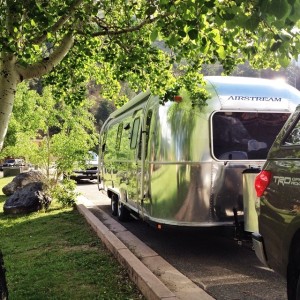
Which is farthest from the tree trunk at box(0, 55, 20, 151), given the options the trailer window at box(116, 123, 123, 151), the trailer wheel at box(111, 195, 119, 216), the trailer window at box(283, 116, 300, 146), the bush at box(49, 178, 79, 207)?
the bush at box(49, 178, 79, 207)

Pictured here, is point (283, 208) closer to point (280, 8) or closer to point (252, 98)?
point (280, 8)

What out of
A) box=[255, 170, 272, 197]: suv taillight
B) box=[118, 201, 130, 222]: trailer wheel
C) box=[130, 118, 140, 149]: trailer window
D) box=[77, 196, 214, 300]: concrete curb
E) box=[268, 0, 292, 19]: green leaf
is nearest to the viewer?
box=[268, 0, 292, 19]: green leaf

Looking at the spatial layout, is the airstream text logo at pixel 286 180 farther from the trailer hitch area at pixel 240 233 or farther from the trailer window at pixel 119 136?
the trailer window at pixel 119 136

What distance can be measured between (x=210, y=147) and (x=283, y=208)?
2845mm

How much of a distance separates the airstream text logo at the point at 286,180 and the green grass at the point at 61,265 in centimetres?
207

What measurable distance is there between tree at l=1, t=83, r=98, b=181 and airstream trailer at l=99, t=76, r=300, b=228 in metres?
3.25

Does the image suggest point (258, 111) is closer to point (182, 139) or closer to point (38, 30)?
point (182, 139)

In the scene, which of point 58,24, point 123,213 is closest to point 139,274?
point 58,24

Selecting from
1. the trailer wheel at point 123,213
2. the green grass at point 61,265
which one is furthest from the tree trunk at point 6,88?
the trailer wheel at point 123,213

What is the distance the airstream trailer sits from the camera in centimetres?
601

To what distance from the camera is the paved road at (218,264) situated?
15.9 feet

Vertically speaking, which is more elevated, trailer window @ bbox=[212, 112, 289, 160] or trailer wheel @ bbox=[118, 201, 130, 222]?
trailer window @ bbox=[212, 112, 289, 160]

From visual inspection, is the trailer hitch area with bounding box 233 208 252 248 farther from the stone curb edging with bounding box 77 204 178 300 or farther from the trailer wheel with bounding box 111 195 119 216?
the trailer wheel with bounding box 111 195 119 216

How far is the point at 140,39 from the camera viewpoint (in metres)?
7.04
